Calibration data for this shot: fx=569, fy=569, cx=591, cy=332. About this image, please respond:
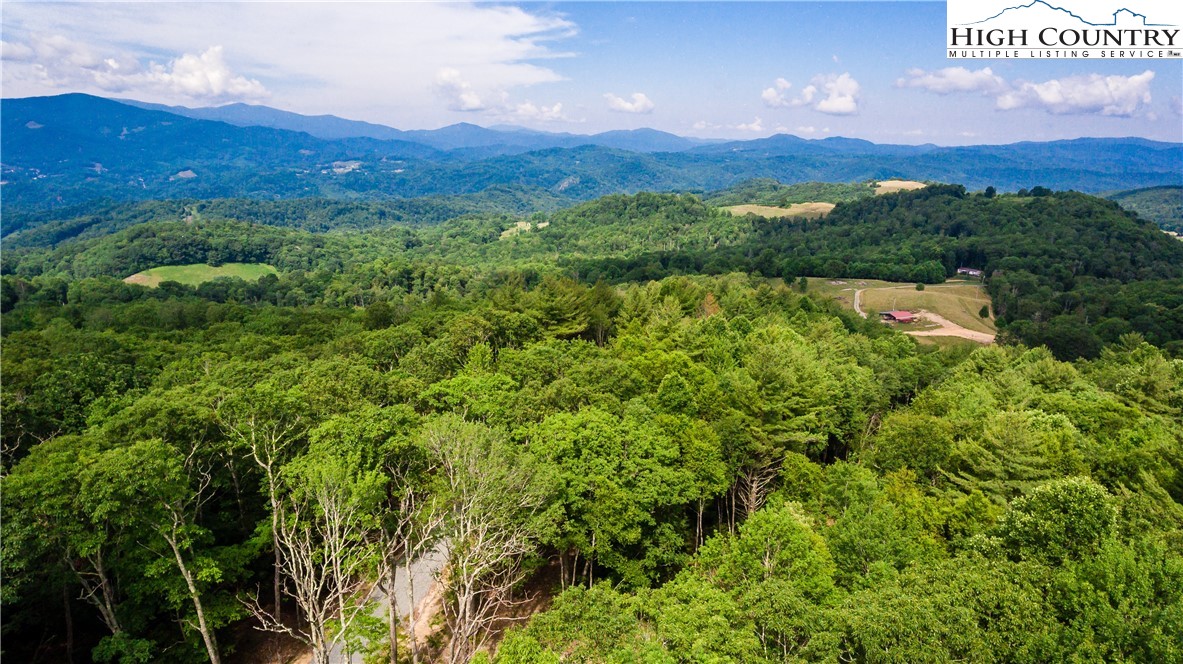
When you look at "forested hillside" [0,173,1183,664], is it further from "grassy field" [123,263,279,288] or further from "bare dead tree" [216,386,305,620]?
"grassy field" [123,263,279,288]

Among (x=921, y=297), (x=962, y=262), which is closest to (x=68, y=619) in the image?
(x=921, y=297)

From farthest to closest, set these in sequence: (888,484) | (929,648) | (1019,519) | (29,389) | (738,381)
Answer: (738,381) < (29,389) < (888,484) < (1019,519) < (929,648)

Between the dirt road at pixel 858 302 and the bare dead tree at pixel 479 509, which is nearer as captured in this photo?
the bare dead tree at pixel 479 509

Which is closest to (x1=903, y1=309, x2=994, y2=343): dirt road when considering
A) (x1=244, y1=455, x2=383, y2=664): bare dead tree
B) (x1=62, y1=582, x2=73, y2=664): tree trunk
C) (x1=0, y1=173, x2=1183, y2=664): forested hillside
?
(x1=0, y1=173, x2=1183, y2=664): forested hillside

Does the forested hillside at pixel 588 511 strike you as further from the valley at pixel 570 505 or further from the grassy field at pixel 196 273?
the grassy field at pixel 196 273

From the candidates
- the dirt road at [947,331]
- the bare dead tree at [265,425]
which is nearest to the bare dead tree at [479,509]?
the bare dead tree at [265,425]

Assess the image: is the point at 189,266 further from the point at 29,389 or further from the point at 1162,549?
the point at 1162,549

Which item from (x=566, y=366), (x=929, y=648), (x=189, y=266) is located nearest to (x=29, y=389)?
(x=566, y=366)
